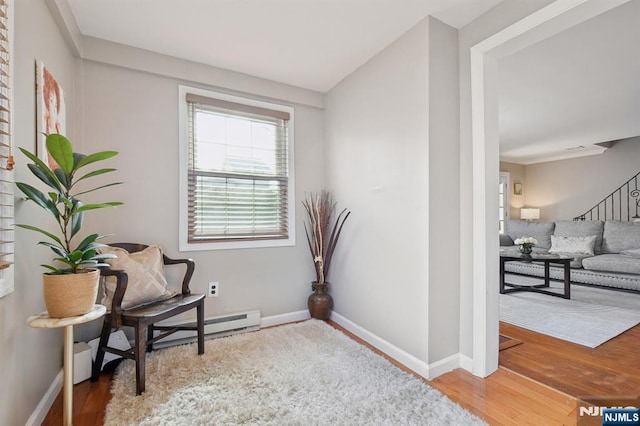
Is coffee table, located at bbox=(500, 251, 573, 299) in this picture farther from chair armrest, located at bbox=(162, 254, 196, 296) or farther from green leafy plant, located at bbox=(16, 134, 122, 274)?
green leafy plant, located at bbox=(16, 134, 122, 274)

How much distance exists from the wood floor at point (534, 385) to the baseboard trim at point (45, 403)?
0.13ft

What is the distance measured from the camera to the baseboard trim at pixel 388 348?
202cm

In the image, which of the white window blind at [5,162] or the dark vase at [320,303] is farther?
the dark vase at [320,303]

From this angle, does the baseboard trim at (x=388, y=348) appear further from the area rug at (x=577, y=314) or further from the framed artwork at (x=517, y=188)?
the framed artwork at (x=517, y=188)

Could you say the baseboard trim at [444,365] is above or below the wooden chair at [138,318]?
below

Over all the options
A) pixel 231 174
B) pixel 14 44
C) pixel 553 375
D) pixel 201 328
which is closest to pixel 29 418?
pixel 201 328

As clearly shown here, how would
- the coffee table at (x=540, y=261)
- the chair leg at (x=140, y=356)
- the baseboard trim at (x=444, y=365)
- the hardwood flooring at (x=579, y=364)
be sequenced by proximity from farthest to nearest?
the coffee table at (x=540, y=261), the baseboard trim at (x=444, y=365), the hardwood flooring at (x=579, y=364), the chair leg at (x=140, y=356)

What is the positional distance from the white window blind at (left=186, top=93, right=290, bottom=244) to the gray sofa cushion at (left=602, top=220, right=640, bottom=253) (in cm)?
527

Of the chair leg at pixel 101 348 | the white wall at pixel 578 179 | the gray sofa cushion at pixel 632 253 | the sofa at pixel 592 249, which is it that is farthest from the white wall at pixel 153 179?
the white wall at pixel 578 179

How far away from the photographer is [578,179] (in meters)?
6.34

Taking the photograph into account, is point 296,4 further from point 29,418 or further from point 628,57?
point 628,57

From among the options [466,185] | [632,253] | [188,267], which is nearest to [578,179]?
[632,253]

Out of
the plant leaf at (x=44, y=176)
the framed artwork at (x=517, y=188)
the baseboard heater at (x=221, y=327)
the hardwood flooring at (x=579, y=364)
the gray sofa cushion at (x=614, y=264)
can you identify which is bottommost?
the hardwood flooring at (x=579, y=364)

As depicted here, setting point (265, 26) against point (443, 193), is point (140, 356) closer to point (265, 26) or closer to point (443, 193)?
point (443, 193)
